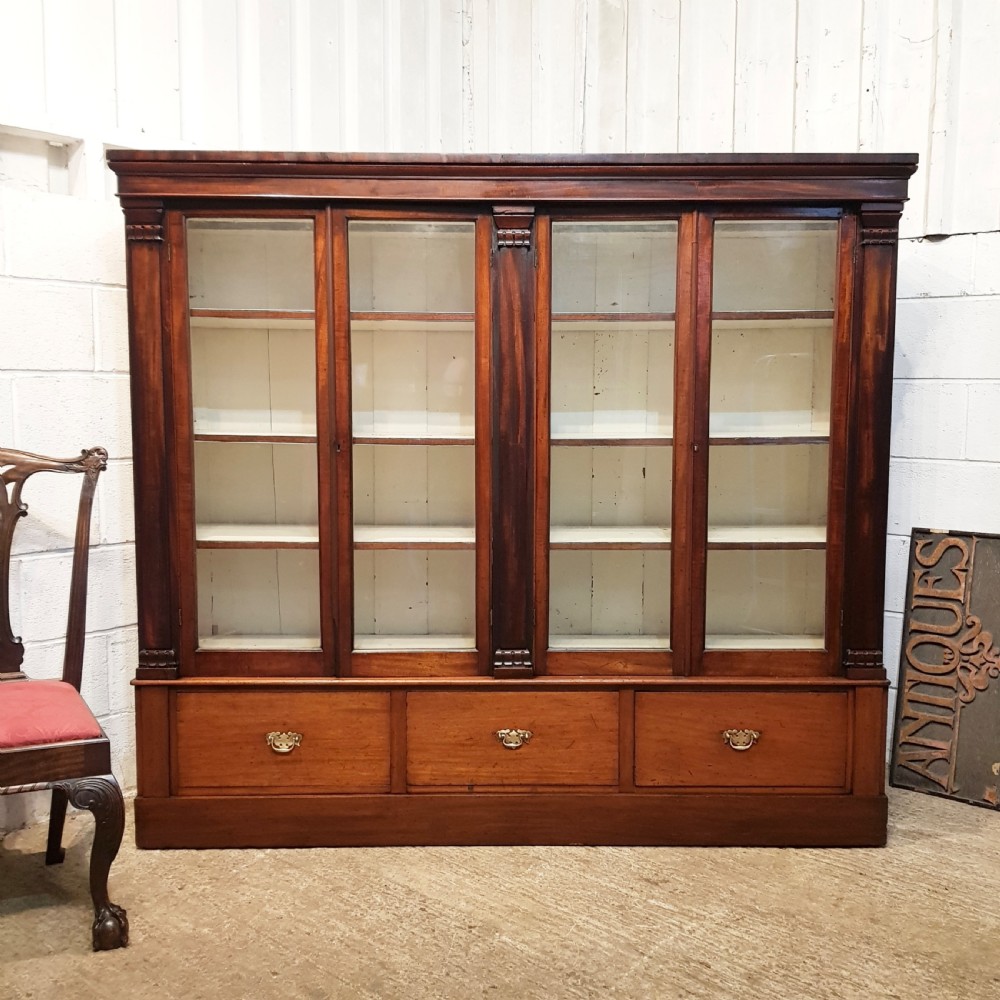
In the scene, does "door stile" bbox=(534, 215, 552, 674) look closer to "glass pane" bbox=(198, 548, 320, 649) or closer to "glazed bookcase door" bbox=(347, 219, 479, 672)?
"glazed bookcase door" bbox=(347, 219, 479, 672)

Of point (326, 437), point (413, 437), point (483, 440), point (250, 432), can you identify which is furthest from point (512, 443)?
point (250, 432)

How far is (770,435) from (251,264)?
4.99ft

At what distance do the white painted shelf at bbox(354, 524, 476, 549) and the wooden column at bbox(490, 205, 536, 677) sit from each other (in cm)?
12

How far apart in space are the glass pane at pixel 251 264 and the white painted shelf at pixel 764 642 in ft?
4.80

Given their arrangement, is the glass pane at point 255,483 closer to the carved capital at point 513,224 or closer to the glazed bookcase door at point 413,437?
the glazed bookcase door at point 413,437

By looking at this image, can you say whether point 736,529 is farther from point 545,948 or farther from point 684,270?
point 545,948

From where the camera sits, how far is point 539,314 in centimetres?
238

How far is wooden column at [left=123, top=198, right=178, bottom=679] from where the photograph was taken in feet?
7.57

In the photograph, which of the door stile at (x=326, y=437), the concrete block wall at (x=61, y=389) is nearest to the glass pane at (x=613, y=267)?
the door stile at (x=326, y=437)

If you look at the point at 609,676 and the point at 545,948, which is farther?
the point at 609,676

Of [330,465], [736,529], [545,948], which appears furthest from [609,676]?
[330,465]

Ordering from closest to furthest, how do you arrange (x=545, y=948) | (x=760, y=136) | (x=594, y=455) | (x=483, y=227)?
(x=545, y=948) → (x=483, y=227) → (x=594, y=455) → (x=760, y=136)

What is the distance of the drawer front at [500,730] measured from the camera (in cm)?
244

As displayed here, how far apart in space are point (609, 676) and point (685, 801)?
1.32 ft
